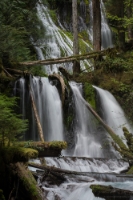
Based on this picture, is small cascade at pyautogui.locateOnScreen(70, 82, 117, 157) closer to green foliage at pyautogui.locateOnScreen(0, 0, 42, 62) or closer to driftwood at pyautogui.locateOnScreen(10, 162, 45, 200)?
green foliage at pyautogui.locateOnScreen(0, 0, 42, 62)

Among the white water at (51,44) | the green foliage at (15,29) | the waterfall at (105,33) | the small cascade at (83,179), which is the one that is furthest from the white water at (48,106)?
the waterfall at (105,33)

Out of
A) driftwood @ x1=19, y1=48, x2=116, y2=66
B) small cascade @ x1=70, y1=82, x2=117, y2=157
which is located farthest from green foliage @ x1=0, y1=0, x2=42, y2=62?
small cascade @ x1=70, y1=82, x2=117, y2=157

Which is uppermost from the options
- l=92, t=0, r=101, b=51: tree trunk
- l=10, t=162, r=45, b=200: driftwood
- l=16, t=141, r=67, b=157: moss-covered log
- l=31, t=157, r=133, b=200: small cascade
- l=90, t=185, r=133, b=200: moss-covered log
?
l=92, t=0, r=101, b=51: tree trunk

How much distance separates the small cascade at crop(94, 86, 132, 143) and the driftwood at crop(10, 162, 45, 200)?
8.00 metres

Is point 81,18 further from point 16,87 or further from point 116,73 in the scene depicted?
point 16,87

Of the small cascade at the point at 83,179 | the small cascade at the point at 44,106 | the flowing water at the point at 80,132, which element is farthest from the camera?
the small cascade at the point at 44,106

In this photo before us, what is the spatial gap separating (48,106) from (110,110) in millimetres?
2804

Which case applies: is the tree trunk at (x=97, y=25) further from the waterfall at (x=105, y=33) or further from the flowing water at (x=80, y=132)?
the waterfall at (x=105, y=33)

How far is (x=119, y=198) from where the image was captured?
568cm

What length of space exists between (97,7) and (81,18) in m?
8.95

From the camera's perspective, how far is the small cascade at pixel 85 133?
11367mm

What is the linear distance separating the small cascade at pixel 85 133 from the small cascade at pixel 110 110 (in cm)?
81

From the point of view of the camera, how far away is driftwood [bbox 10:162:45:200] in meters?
5.21

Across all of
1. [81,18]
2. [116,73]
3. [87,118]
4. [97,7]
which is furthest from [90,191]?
[81,18]
